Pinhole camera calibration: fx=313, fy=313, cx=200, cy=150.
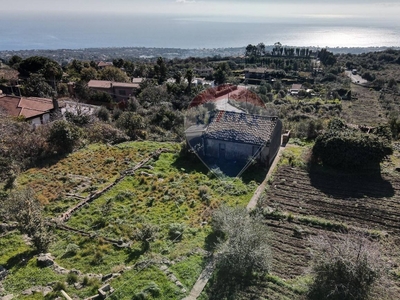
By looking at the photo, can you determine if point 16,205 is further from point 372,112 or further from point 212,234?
point 372,112

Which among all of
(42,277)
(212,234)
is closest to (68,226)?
(42,277)

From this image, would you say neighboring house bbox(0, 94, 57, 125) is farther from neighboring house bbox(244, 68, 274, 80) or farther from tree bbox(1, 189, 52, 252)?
neighboring house bbox(244, 68, 274, 80)

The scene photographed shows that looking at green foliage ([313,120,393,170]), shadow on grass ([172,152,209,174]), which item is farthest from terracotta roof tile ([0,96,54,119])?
green foliage ([313,120,393,170])

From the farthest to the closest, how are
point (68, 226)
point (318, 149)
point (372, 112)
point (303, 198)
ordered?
point (372, 112)
point (318, 149)
point (303, 198)
point (68, 226)

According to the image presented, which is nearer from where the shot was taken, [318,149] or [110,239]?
[110,239]

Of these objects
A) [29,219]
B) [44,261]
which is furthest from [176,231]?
[29,219]

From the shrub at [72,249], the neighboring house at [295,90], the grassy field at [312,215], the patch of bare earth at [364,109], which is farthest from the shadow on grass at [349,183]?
the neighboring house at [295,90]
